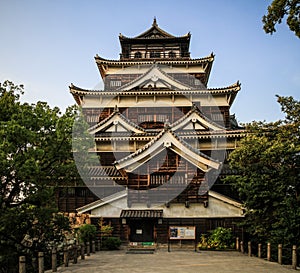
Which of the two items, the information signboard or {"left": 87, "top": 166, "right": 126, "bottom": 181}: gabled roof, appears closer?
the information signboard

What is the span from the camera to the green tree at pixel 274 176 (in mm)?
16562

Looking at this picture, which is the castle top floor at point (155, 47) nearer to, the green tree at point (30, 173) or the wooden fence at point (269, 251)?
the wooden fence at point (269, 251)

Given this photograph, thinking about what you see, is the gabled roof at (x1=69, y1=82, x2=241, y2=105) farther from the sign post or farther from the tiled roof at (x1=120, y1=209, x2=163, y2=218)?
the sign post

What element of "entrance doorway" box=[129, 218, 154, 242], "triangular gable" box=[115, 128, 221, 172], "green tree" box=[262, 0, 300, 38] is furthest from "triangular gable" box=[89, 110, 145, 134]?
"green tree" box=[262, 0, 300, 38]

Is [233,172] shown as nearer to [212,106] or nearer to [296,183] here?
[212,106]

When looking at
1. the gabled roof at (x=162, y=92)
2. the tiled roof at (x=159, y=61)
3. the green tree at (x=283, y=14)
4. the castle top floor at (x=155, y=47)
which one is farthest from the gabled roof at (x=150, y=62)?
the green tree at (x=283, y=14)

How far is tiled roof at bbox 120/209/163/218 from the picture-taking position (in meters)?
22.2

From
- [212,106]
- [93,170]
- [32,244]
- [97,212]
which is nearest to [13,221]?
[32,244]

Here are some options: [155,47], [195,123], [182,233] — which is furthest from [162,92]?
[182,233]

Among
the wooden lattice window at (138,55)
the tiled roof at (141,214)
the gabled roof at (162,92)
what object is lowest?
the tiled roof at (141,214)

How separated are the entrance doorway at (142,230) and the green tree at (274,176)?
657cm

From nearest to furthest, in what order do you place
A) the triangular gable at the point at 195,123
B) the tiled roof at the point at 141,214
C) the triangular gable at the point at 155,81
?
1. the tiled roof at the point at 141,214
2. the triangular gable at the point at 195,123
3. the triangular gable at the point at 155,81

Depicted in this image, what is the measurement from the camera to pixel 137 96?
108ft

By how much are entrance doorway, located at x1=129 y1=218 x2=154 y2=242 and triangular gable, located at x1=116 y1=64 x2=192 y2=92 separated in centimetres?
1363
